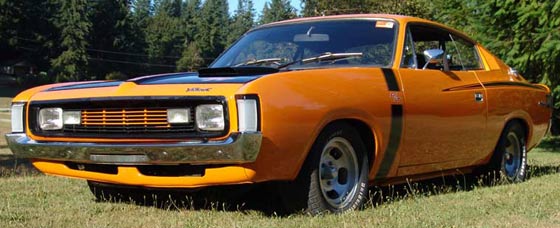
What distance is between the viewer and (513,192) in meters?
5.98

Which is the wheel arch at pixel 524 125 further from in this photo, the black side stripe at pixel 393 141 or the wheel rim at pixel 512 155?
the black side stripe at pixel 393 141

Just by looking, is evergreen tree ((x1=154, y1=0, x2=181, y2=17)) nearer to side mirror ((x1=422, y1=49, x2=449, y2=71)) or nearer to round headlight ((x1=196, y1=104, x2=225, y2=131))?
side mirror ((x1=422, y1=49, x2=449, y2=71))

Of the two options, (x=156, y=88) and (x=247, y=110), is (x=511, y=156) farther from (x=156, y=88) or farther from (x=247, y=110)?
(x=156, y=88)

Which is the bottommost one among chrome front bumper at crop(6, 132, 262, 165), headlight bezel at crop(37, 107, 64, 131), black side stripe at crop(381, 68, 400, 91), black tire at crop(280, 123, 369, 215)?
black tire at crop(280, 123, 369, 215)

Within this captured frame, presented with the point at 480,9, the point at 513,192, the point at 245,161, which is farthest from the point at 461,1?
the point at 245,161

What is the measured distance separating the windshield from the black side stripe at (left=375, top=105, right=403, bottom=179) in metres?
0.44

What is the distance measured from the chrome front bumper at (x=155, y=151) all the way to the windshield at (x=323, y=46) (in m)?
1.35

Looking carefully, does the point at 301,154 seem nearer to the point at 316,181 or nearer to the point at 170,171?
the point at 316,181

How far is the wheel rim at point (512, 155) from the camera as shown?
7100 mm

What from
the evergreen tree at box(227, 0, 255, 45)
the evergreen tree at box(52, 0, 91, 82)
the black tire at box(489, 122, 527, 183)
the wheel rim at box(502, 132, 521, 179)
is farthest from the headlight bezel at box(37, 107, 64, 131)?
the evergreen tree at box(227, 0, 255, 45)

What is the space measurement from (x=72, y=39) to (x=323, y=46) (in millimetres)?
78451

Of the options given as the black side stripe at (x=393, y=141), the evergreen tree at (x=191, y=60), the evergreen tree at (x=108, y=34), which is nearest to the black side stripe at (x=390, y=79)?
the black side stripe at (x=393, y=141)

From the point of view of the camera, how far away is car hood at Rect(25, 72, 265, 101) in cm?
430

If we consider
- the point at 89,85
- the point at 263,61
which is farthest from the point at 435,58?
the point at 89,85
